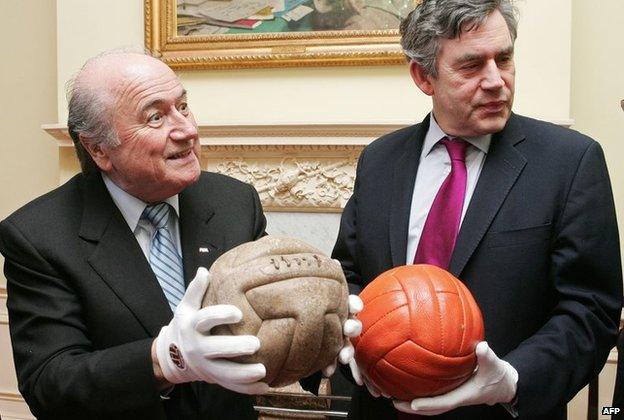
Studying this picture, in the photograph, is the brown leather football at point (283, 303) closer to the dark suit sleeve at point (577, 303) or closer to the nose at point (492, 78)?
the dark suit sleeve at point (577, 303)

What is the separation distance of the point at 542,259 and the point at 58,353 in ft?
3.56

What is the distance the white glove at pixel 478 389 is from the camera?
1310 mm

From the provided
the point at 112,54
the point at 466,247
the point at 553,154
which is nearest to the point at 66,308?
the point at 112,54

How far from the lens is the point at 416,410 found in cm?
133

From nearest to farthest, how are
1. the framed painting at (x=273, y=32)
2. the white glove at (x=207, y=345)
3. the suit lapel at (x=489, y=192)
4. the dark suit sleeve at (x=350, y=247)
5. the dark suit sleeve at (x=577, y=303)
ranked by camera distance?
the white glove at (x=207, y=345) < the dark suit sleeve at (x=577, y=303) < the suit lapel at (x=489, y=192) < the dark suit sleeve at (x=350, y=247) < the framed painting at (x=273, y=32)

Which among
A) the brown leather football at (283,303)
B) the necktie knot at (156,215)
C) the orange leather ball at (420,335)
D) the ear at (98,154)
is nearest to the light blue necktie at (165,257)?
the necktie knot at (156,215)

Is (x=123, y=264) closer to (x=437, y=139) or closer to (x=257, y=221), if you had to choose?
(x=257, y=221)

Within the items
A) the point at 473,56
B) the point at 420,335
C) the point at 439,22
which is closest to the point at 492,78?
the point at 473,56

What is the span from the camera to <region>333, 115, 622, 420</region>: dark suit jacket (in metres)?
1.44

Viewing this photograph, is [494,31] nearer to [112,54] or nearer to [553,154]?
[553,154]

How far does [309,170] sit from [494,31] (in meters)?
1.87

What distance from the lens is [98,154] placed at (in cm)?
168

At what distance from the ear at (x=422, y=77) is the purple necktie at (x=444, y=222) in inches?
8.5

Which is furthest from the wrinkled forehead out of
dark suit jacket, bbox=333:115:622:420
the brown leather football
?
dark suit jacket, bbox=333:115:622:420
